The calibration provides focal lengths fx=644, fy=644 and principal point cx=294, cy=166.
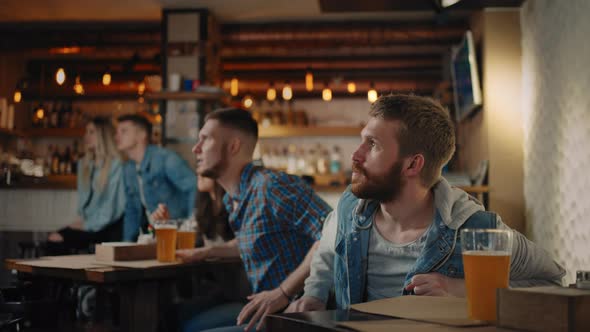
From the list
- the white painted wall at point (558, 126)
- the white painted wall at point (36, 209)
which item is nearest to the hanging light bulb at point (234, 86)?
the white painted wall at point (36, 209)

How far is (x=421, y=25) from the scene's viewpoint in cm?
730

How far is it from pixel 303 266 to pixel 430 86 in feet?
22.7

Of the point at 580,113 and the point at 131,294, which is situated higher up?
the point at 580,113

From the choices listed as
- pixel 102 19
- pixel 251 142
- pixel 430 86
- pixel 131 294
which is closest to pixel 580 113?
pixel 251 142

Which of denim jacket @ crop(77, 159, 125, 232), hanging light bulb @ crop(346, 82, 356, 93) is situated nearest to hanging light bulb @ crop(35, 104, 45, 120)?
denim jacket @ crop(77, 159, 125, 232)

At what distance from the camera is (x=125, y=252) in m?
2.69

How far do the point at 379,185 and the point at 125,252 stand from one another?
1406mm

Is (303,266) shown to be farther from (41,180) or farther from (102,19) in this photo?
(102,19)

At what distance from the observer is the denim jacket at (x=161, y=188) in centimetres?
457

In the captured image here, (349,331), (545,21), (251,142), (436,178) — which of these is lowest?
(349,331)

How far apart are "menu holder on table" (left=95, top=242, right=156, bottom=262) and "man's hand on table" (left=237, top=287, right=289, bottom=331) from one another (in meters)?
0.87

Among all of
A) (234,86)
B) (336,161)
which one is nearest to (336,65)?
(336,161)

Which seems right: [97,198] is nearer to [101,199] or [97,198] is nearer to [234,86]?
[101,199]

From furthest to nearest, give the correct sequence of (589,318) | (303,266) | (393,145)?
(303,266) < (393,145) < (589,318)
